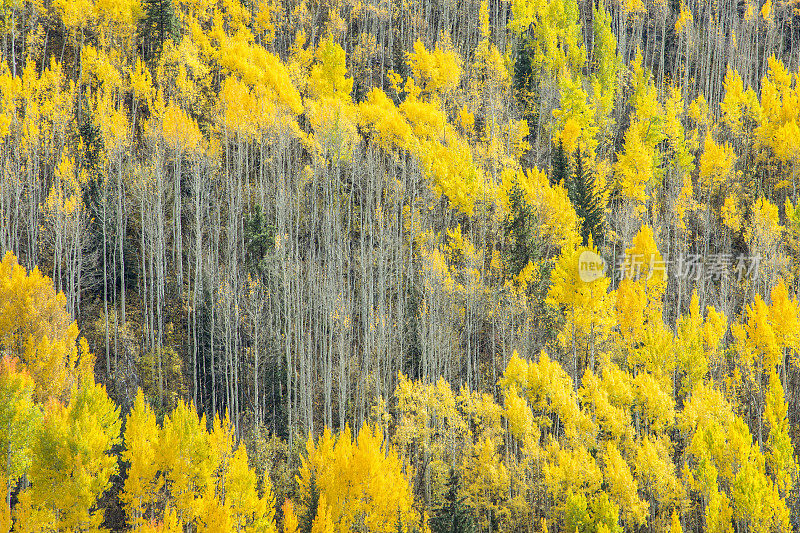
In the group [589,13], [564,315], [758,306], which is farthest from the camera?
[589,13]

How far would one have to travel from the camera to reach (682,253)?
32.5 metres

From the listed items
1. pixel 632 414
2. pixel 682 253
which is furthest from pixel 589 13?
pixel 632 414

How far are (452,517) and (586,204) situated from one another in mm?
16549

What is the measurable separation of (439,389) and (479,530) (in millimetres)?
4977

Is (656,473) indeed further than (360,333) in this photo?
No

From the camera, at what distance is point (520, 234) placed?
98.4ft

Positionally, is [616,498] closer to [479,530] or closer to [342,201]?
[479,530]

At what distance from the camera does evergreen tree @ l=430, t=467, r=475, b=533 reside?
66.1 ft

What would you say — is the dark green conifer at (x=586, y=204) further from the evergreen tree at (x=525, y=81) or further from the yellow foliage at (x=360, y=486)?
the yellow foliage at (x=360, y=486)

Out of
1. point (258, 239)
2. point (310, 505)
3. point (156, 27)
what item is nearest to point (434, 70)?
point (156, 27)

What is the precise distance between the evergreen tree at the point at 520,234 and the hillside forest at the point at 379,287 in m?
0.12

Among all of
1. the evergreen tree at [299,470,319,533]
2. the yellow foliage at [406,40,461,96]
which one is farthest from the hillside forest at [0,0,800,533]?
the yellow foliage at [406,40,461,96]

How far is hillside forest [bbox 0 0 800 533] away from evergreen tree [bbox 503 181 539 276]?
0.12 meters

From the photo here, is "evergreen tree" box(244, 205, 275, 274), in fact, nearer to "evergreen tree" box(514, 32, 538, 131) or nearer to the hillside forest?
the hillside forest
